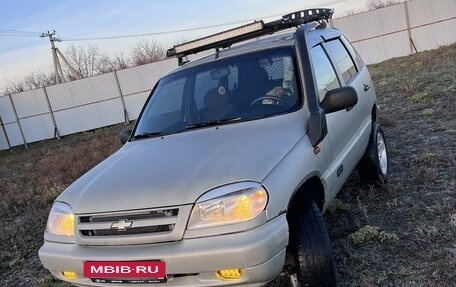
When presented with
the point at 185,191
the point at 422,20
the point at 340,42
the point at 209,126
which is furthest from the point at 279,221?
the point at 422,20

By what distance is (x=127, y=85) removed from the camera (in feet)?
75.6

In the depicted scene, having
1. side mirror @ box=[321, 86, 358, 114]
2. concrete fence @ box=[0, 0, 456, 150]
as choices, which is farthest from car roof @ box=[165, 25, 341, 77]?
concrete fence @ box=[0, 0, 456, 150]

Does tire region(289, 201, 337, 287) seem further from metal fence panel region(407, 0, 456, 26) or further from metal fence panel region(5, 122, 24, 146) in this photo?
metal fence panel region(5, 122, 24, 146)

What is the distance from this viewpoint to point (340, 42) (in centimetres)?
495

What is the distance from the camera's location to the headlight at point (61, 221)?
2.78 m

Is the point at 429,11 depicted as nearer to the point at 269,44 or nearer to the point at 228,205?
the point at 269,44

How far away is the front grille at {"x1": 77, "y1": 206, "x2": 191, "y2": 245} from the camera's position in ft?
8.01

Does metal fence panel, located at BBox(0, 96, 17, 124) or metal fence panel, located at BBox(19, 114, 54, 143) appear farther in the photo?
metal fence panel, located at BBox(19, 114, 54, 143)

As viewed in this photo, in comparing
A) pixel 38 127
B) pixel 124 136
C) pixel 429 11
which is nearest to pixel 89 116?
pixel 38 127

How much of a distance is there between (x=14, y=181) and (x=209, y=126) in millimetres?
8900

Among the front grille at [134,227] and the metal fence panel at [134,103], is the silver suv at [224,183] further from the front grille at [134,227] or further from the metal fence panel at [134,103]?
the metal fence panel at [134,103]

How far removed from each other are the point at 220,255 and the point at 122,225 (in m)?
0.62

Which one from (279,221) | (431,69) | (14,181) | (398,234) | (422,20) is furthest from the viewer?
(422,20)

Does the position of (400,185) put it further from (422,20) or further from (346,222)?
(422,20)
